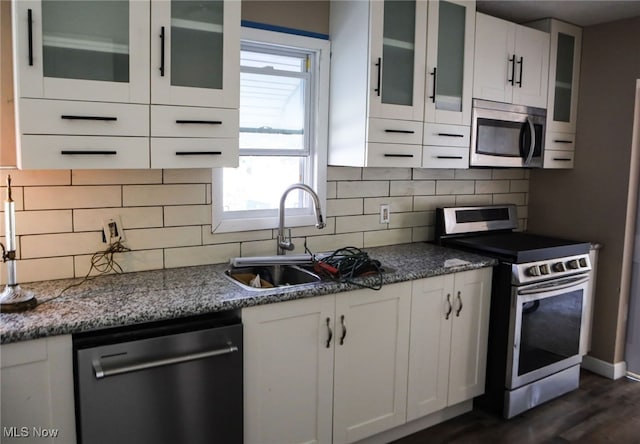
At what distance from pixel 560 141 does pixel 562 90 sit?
0.34 m

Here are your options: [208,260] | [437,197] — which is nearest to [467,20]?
[437,197]

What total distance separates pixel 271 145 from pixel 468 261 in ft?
3.99

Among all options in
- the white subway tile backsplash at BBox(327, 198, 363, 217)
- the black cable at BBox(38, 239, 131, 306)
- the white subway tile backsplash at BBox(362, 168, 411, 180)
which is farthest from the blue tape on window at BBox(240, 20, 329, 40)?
the black cable at BBox(38, 239, 131, 306)

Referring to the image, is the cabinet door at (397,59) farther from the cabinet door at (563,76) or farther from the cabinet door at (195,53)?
the cabinet door at (563,76)

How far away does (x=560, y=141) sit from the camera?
3469 millimetres

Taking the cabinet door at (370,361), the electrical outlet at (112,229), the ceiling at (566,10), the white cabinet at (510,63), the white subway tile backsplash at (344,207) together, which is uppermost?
the ceiling at (566,10)

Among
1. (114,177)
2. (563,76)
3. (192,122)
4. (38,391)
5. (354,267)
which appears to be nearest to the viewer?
(38,391)

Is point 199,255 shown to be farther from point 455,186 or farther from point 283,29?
point 455,186

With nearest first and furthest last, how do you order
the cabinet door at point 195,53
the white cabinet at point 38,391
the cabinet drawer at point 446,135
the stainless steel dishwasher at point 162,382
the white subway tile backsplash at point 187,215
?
the white cabinet at point 38,391, the stainless steel dishwasher at point 162,382, the cabinet door at point 195,53, the white subway tile backsplash at point 187,215, the cabinet drawer at point 446,135

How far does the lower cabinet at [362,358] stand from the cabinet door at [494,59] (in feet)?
3.55

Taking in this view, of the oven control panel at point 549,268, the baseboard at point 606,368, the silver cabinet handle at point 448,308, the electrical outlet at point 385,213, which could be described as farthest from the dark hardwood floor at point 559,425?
the electrical outlet at point 385,213

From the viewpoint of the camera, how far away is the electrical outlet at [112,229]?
7.30ft

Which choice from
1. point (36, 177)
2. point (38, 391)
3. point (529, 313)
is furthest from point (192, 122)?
point (529, 313)

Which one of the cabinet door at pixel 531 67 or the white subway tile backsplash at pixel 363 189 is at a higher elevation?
the cabinet door at pixel 531 67
